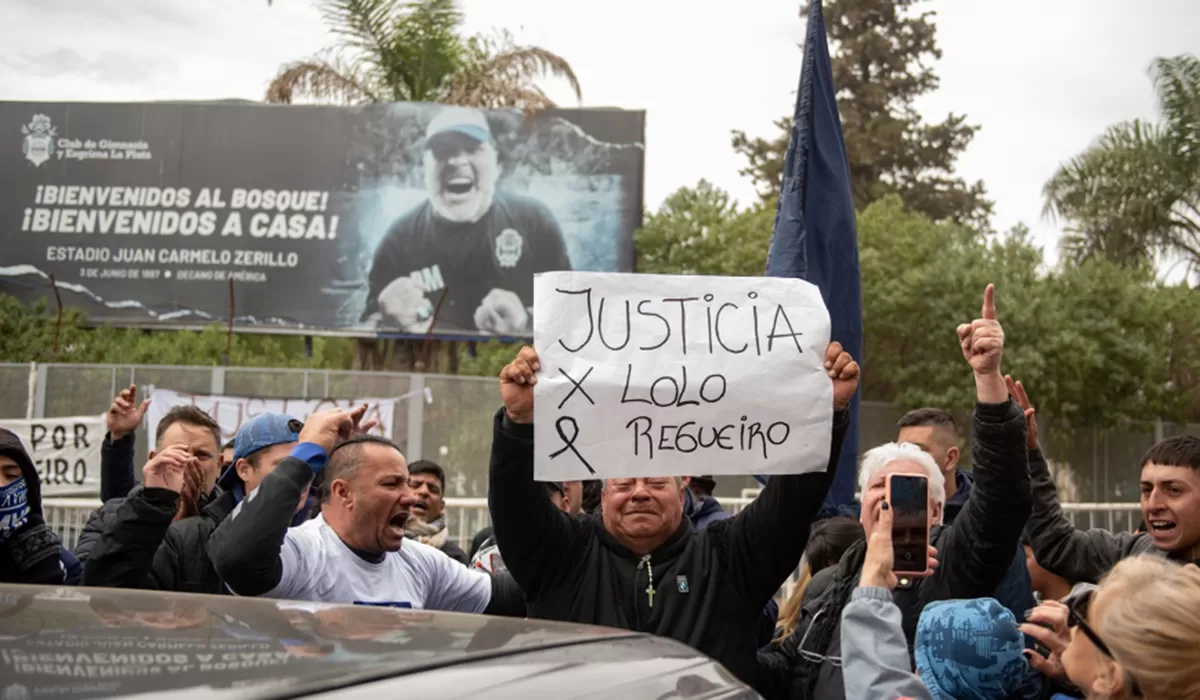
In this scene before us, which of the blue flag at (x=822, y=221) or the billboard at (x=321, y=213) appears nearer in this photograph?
the blue flag at (x=822, y=221)

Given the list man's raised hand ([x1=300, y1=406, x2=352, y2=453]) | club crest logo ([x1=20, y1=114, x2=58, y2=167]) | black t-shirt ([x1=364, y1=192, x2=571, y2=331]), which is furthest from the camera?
club crest logo ([x1=20, y1=114, x2=58, y2=167])

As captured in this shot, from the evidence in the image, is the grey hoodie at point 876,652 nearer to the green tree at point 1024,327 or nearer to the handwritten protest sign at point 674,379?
the handwritten protest sign at point 674,379

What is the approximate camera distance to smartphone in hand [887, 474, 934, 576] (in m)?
3.21

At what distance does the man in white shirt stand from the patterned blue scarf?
2.24 ft

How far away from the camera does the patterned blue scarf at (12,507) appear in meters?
3.84

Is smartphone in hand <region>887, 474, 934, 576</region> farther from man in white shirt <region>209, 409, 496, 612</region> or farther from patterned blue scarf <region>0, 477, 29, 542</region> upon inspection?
patterned blue scarf <region>0, 477, 29, 542</region>

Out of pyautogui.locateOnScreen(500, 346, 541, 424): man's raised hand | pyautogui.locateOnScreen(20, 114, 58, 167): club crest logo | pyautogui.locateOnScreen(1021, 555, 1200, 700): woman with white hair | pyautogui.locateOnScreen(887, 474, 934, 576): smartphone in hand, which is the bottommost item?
pyautogui.locateOnScreen(1021, 555, 1200, 700): woman with white hair

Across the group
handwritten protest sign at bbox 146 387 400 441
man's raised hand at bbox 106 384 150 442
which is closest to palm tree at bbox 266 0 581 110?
handwritten protest sign at bbox 146 387 400 441

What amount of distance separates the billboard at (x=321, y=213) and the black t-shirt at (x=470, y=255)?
3 centimetres

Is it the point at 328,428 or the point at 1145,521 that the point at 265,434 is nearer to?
the point at 328,428

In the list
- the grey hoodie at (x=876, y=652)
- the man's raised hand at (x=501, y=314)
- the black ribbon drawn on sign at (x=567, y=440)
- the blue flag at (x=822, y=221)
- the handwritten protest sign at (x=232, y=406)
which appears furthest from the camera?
the man's raised hand at (x=501, y=314)

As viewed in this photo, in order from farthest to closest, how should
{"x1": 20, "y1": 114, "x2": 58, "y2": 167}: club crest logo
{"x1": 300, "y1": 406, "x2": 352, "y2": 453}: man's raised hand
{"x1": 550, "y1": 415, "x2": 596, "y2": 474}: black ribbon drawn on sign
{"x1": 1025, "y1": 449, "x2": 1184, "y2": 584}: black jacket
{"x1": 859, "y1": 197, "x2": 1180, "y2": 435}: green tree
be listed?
{"x1": 20, "y1": 114, "x2": 58, "y2": 167}: club crest logo
{"x1": 859, "y1": 197, "x2": 1180, "y2": 435}: green tree
{"x1": 1025, "y1": 449, "x2": 1184, "y2": 584}: black jacket
{"x1": 300, "y1": 406, "x2": 352, "y2": 453}: man's raised hand
{"x1": 550, "y1": 415, "x2": 596, "y2": 474}: black ribbon drawn on sign

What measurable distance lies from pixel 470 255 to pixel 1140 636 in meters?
23.7

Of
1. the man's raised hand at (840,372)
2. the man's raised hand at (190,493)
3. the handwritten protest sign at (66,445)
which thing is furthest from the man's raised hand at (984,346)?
the handwritten protest sign at (66,445)
